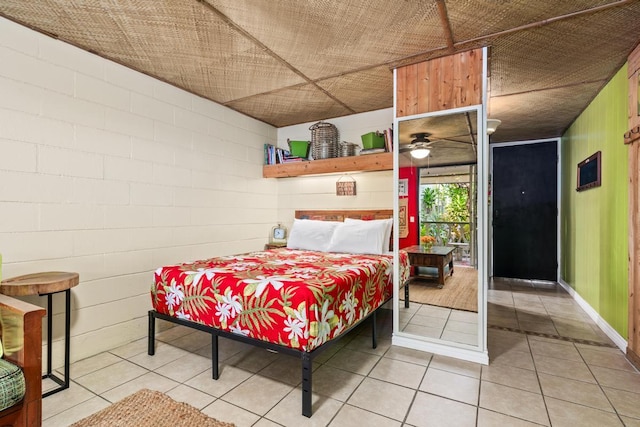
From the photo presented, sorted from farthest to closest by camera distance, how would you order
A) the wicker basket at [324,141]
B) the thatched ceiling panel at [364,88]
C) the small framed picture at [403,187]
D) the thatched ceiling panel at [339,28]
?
the wicker basket at [324,141] → the thatched ceiling panel at [364,88] → the small framed picture at [403,187] → the thatched ceiling panel at [339,28]

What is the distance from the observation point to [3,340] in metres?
1.58

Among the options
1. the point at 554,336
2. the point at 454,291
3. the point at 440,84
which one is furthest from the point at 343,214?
the point at 554,336

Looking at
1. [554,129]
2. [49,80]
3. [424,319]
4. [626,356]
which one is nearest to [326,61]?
[49,80]

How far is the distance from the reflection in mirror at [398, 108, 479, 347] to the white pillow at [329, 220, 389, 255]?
0.45 meters

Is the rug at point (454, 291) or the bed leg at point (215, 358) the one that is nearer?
the bed leg at point (215, 358)

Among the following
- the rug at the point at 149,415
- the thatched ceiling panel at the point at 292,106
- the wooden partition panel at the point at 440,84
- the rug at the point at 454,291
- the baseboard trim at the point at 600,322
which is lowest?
the rug at the point at 149,415

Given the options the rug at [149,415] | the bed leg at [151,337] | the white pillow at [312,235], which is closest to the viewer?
the rug at [149,415]

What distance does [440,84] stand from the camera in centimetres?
263

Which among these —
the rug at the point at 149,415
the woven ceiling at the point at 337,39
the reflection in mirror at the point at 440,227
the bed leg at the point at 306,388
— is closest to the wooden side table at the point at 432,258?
the reflection in mirror at the point at 440,227

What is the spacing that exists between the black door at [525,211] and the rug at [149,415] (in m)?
5.33

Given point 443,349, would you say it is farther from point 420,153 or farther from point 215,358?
point 215,358

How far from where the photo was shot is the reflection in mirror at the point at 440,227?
2.67m

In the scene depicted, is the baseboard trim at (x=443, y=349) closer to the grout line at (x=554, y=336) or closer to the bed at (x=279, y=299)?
the bed at (x=279, y=299)

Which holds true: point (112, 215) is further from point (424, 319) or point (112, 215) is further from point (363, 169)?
point (424, 319)
